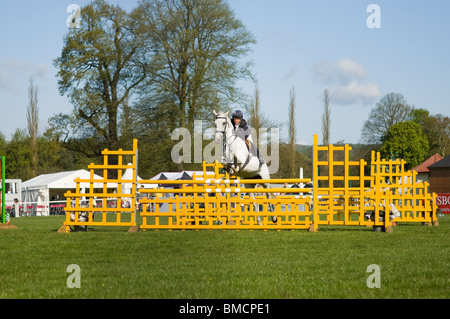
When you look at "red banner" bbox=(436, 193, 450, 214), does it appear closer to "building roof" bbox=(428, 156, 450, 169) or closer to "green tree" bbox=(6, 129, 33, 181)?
"building roof" bbox=(428, 156, 450, 169)

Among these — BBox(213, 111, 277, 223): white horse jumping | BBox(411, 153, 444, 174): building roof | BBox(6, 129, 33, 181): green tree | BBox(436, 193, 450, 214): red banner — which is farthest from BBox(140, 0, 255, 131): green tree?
BBox(411, 153, 444, 174): building roof

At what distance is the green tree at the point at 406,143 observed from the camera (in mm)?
76188

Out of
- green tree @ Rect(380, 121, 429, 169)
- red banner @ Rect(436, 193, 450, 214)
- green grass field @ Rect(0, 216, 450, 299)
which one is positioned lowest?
red banner @ Rect(436, 193, 450, 214)

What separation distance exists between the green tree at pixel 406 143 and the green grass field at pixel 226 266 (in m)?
66.0

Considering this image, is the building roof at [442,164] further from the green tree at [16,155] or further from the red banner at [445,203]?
the green tree at [16,155]

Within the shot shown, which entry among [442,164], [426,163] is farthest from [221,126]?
[426,163]

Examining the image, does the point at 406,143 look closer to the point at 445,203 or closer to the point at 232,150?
the point at 445,203

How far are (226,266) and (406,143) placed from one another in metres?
73.1

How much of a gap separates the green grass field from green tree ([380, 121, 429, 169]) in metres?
66.0

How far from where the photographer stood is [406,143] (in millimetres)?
77375

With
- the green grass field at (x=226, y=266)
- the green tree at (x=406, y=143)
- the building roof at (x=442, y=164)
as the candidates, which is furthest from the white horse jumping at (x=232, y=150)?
the green tree at (x=406, y=143)

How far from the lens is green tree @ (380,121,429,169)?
250ft
